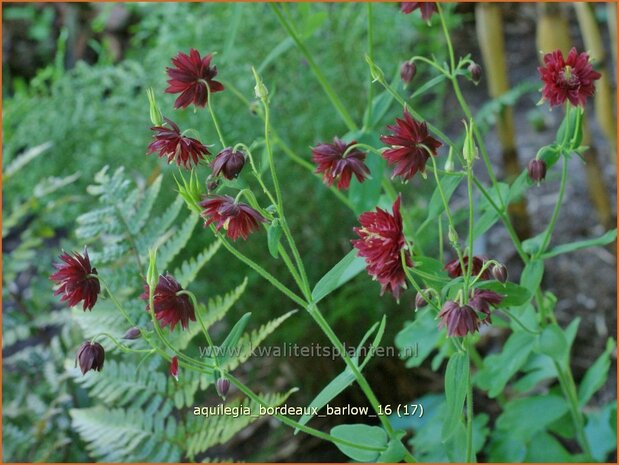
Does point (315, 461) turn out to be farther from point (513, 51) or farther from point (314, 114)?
point (513, 51)

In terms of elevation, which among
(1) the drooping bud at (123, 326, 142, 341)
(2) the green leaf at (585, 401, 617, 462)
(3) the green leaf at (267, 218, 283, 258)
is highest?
(3) the green leaf at (267, 218, 283, 258)

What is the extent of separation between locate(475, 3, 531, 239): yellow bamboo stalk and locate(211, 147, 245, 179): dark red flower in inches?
49.2

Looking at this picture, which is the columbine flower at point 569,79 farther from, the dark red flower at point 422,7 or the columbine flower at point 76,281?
the columbine flower at point 76,281

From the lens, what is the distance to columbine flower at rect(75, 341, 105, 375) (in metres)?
0.77

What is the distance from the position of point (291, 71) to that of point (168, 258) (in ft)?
2.38

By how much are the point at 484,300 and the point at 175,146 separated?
1.04ft

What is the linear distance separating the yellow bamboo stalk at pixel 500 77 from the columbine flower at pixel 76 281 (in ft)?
4.26

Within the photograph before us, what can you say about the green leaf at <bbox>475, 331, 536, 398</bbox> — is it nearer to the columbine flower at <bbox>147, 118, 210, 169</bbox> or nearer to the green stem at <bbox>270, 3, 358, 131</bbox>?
the green stem at <bbox>270, 3, 358, 131</bbox>

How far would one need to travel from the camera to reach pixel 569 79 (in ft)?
2.80

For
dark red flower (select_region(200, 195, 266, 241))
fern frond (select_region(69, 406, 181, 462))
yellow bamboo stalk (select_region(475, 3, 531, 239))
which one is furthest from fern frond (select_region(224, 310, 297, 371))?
yellow bamboo stalk (select_region(475, 3, 531, 239))

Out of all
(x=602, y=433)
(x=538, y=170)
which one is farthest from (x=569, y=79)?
(x=602, y=433)

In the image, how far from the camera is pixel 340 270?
2.64 ft

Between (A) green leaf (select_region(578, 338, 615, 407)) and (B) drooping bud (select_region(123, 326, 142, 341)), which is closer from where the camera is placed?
(B) drooping bud (select_region(123, 326, 142, 341))

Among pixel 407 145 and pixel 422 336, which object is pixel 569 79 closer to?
pixel 407 145
